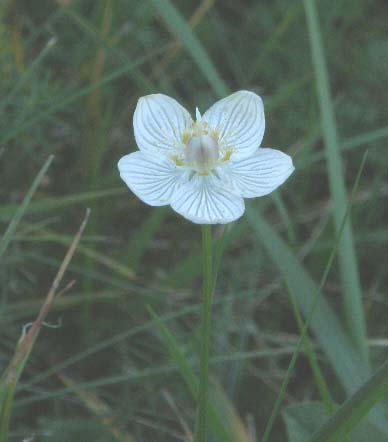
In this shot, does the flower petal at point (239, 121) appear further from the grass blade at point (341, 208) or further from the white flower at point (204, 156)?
the grass blade at point (341, 208)

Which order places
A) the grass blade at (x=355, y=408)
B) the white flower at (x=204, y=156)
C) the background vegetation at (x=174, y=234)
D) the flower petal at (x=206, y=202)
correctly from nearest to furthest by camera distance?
the grass blade at (x=355, y=408), the flower petal at (x=206, y=202), the white flower at (x=204, y=156), the background vegetation at (x=174, y=234)

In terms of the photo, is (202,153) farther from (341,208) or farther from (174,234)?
(174,234)

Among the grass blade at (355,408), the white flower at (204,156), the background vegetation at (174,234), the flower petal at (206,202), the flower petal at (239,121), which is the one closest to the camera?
the grass blade at (355,408)

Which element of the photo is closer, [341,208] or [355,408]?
[355,408]

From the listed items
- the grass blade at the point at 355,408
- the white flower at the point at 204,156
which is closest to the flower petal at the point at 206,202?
the white flower at the point at 204,156

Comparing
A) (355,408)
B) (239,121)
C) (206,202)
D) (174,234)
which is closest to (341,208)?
(239,121)

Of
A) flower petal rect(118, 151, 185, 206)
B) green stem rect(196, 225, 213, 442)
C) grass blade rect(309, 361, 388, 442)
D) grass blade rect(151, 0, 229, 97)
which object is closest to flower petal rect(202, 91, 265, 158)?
flower petal rect(118, 151, 185, 206)

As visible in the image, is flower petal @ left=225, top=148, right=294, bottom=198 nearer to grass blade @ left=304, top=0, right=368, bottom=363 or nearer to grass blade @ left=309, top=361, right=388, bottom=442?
grass blade @ left=304, top=0, right=368, bottom=363
